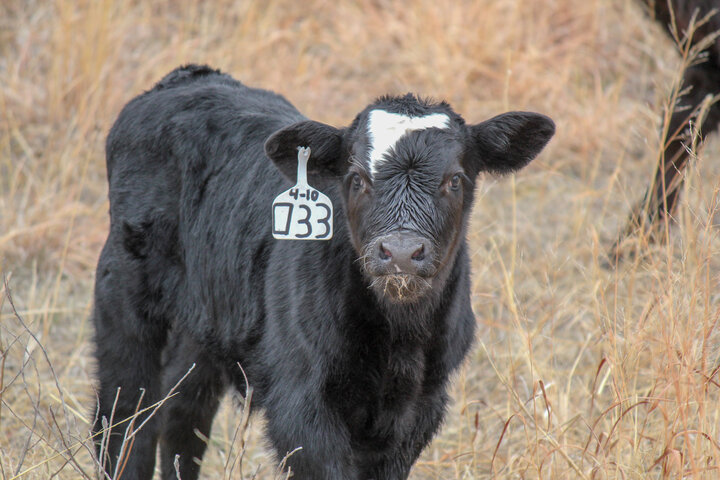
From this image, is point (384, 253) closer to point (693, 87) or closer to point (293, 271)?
point (293, 271)

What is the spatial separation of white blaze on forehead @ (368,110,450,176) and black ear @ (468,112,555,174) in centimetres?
18

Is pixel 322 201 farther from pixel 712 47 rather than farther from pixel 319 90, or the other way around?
pixel 319 90

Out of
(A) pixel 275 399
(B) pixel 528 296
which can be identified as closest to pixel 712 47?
(B) pixel 528 296

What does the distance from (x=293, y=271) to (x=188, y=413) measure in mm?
1317

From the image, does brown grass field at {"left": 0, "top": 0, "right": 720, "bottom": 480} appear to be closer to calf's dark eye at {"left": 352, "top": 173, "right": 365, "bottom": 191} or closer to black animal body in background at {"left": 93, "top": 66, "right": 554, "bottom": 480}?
black animal body in background at {"left": 93, "top": 66, "right": 554, "bottom": 480}

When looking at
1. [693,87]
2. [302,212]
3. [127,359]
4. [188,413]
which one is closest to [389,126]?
[302,212]

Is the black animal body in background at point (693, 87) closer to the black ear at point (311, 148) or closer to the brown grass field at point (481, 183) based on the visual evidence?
the brown grass field at point (481, 183)

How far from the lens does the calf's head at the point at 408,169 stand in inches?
122

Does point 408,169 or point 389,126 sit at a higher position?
point 389,126

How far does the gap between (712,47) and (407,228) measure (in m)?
3.58

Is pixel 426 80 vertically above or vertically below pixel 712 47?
below

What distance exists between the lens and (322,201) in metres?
3.50

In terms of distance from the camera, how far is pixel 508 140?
3.59 meters

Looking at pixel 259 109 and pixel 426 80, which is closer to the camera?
pixel 259 109
